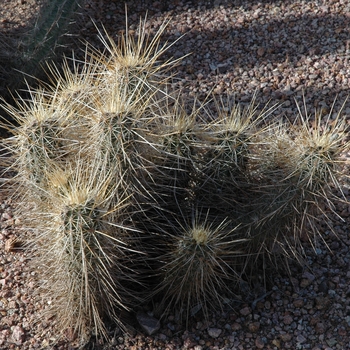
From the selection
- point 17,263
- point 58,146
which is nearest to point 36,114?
point 58,146

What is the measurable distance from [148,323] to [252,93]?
189 cm

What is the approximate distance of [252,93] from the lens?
13.5 ft

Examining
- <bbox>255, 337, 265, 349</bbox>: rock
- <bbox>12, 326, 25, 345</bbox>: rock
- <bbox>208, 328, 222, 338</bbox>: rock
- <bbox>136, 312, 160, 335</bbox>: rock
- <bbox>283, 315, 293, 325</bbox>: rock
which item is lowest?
<bbox>283, 315, 293, 325</bbox>: rock

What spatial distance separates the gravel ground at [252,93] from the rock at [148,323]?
3 cm

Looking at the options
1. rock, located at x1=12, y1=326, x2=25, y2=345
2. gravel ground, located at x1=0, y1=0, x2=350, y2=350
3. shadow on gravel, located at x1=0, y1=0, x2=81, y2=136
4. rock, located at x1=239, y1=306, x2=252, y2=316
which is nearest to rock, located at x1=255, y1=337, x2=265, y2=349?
gravel ground, located at x1=0, y1=0, x2=350, y2=350

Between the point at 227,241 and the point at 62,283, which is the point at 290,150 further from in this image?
the point at 62,283

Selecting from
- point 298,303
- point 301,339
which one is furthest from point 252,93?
point 301,339

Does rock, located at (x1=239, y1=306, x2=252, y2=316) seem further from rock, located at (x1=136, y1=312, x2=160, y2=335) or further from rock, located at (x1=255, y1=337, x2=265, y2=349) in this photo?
rock, located at (x1=136, y1=312, x2=160, y2=335)

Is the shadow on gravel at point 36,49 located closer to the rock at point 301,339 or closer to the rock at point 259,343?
the rock at point 259,343

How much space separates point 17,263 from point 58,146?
817mm

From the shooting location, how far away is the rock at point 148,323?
9.09 ft

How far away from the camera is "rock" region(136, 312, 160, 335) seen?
277 centimetres

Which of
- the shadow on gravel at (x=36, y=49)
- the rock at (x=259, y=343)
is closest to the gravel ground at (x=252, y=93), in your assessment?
the rock at (x=259, y=343)

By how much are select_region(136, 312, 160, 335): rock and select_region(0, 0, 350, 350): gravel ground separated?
32 mm
